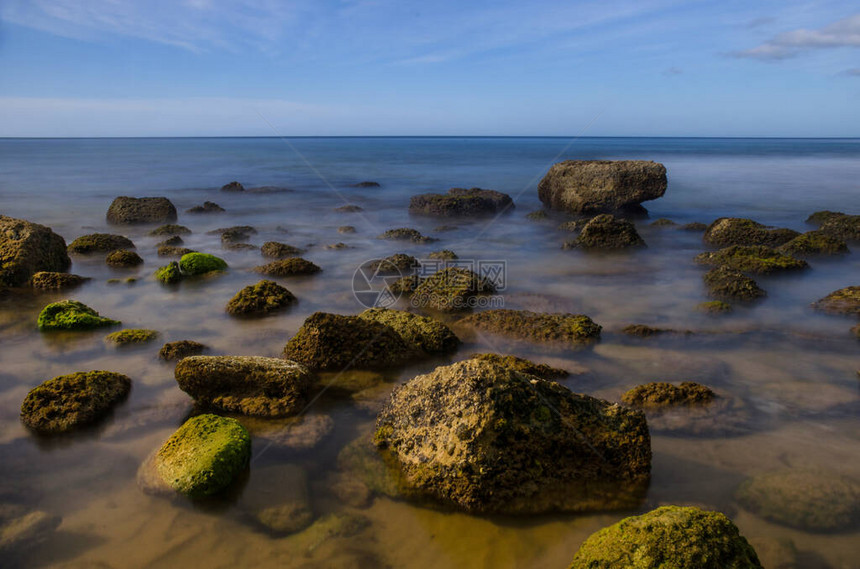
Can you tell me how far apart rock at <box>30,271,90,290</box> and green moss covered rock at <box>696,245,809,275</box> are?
12.5m

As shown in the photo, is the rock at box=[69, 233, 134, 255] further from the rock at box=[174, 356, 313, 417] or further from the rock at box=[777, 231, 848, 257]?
the rock at box=[777, 231, 848, 257]

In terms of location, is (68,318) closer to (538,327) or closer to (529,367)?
(529,367)

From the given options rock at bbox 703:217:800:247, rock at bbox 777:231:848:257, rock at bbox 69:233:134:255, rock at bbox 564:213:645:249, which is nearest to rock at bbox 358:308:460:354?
rock at bbox 564:213:645:249

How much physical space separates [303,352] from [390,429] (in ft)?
6.87

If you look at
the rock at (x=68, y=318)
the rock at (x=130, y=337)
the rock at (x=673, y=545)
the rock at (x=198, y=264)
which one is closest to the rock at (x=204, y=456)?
the rock at (x=673, y=545)

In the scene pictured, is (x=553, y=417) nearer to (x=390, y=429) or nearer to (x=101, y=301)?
(x=390, y=429)

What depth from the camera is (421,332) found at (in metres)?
6.93

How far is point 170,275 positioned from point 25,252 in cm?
244

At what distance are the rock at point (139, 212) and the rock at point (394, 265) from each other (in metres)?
9.60

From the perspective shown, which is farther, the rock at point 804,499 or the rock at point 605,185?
the rock at point 605,185

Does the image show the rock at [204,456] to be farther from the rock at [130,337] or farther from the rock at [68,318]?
the rock at [68,318]

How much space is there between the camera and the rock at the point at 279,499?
397 cm

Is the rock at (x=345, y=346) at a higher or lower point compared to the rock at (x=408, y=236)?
higher

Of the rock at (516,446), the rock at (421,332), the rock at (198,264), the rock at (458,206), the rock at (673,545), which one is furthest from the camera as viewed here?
the rock at (458,206)
